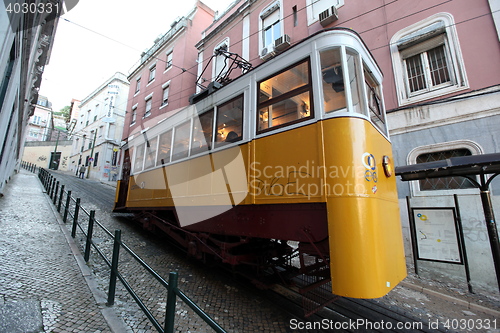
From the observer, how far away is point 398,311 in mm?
3832

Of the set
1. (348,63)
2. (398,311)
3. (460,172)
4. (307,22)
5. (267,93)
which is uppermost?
(307,22)

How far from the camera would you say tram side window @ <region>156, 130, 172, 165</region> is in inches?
211

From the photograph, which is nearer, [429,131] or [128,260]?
[128,260]

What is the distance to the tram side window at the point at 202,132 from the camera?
4.27 metres

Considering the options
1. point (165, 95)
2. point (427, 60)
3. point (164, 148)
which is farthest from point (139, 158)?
point (165, 95)

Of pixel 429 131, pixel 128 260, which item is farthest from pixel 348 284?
pixel 429 131

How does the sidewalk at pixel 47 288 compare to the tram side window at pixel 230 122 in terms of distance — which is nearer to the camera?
the sidewalk at pixel 47 288

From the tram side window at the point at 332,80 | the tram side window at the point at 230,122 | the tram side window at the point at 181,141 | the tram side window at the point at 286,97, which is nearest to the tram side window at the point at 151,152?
the tram side window at the point at 181,141

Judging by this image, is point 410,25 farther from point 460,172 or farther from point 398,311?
point 398,311

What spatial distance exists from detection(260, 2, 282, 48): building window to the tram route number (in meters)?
11.3

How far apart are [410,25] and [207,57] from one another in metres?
11.1

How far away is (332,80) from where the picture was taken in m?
3.03

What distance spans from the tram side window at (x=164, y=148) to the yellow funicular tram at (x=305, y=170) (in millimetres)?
1022

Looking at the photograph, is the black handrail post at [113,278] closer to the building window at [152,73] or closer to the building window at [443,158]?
the building window at [443,158]
